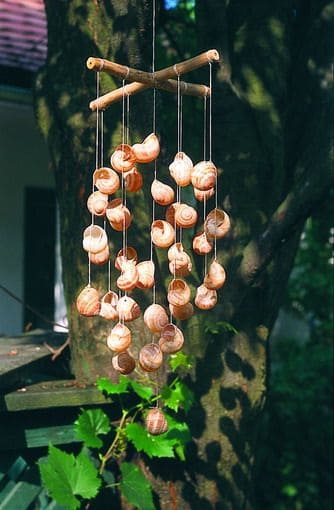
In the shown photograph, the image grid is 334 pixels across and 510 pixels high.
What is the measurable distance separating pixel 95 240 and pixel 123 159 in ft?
0.89

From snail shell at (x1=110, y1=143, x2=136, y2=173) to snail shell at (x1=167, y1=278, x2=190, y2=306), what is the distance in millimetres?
378

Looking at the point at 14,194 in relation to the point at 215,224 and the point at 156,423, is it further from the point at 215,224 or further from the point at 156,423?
the point at 215,224

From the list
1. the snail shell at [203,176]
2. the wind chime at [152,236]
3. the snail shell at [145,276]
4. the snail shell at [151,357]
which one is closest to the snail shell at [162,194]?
the wind chime at [152,236]

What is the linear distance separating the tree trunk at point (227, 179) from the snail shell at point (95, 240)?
47.3 inches

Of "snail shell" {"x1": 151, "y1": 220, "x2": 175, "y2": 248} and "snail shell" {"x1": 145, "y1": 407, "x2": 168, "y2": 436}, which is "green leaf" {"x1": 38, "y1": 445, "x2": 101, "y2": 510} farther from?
"snail shell" {"x1": 151, "y1": 220, "x2": 175, "y2": 248}

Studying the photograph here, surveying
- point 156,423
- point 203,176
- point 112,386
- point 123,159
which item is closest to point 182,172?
point 203,176

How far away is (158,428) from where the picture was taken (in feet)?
11.7

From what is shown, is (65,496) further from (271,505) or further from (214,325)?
(271,505)

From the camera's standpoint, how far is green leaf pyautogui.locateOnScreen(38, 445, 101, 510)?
4023 millimetres

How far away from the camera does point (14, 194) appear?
848 cm

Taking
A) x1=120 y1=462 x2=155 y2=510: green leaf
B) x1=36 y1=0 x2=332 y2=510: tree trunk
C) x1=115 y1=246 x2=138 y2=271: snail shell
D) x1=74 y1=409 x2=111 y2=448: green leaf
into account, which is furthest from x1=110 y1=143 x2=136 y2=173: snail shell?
x1=120 y1=462 x2=155 y2=510: green leaf

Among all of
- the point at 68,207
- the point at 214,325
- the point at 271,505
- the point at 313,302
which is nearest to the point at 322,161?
the point at 214,325

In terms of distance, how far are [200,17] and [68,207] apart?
107 centimetres

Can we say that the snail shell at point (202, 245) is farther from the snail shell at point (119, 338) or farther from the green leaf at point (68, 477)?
the green leaf at point (68, 477)
